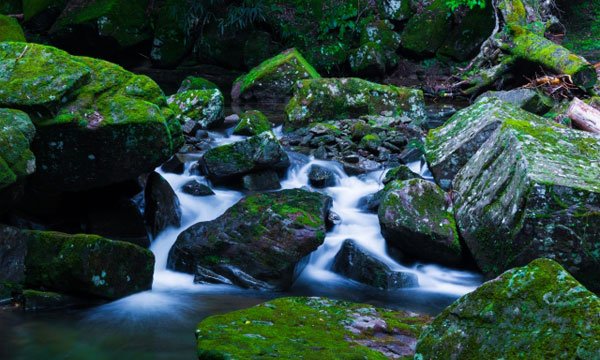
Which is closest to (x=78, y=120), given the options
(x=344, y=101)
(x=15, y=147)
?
(x=15, y=147)

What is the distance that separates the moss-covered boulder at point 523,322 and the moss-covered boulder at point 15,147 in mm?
3611

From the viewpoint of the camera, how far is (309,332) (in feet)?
12.0

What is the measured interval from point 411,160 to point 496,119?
204 cm

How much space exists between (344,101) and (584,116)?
3.97 meters

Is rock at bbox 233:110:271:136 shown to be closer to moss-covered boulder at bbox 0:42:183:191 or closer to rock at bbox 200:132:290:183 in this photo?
rock at bbox 200:132:290:183

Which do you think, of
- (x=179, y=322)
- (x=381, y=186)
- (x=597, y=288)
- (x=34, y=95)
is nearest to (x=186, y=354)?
(x=179, y=322)

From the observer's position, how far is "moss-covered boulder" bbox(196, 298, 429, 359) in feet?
10.9

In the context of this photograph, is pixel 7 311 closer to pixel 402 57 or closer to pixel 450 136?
pixel 450 136

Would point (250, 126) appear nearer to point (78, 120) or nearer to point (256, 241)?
point (256, 241)

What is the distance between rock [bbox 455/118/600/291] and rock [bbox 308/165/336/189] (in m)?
2.16

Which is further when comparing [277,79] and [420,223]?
[277,79]

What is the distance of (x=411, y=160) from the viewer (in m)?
9.09

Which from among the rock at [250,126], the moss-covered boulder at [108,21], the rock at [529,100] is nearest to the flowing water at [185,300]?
the rock at [250,126]

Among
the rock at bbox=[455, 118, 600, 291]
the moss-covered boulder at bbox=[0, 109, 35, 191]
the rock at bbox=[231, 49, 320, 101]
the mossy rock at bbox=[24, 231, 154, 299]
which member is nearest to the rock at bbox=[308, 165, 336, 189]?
the rock at bbox=[455, 118, 600, 291]
